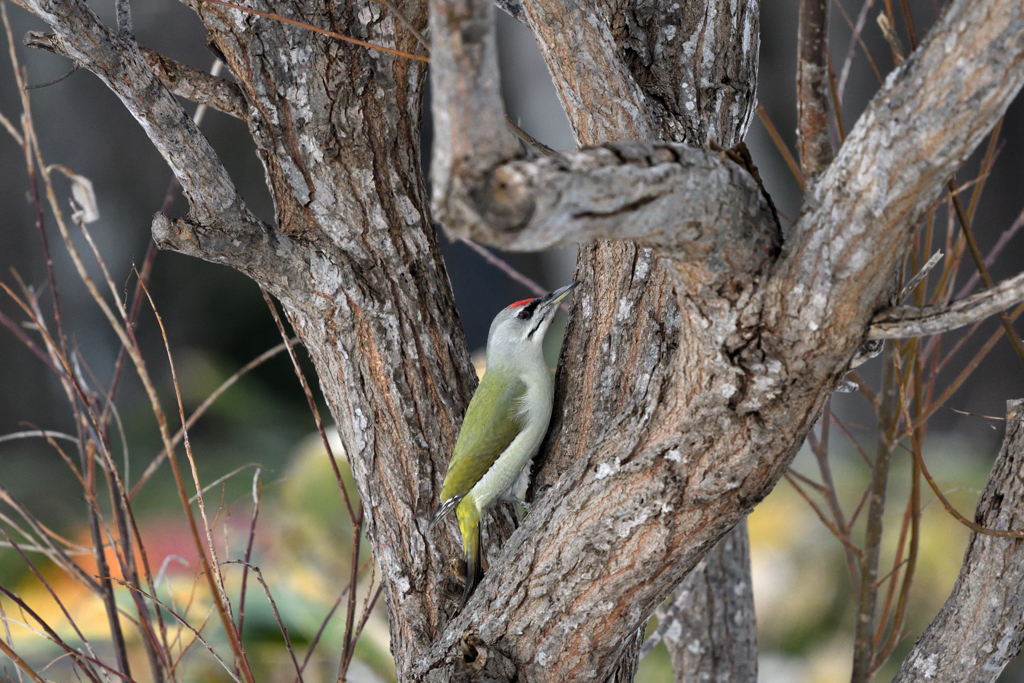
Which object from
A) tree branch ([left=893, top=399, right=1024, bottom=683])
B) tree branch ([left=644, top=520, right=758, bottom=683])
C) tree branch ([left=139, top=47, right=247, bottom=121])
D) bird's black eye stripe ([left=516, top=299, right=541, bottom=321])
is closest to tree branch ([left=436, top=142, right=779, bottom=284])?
tree branch ([left=893, top=399, right=1024, bottom=683])

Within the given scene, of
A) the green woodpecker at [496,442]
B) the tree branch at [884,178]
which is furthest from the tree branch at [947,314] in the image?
the green woodpecker at [496,442]

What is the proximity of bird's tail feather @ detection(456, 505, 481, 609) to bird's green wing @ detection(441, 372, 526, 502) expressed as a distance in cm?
4

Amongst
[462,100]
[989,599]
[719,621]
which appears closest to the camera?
[462,100]

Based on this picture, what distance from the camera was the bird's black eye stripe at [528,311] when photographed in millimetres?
1807

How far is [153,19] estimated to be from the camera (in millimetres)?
4871

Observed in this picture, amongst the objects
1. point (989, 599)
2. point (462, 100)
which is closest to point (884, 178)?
point (462, 100)

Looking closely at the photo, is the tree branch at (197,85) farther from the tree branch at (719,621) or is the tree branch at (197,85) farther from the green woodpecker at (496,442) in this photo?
the tree branch at (719,621)

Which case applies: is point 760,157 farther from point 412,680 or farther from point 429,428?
point 412,680

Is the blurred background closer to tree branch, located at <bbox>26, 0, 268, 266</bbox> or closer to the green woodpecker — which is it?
the green woodpecker

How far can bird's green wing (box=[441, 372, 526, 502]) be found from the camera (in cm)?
139

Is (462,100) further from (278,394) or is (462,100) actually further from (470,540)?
(278,394)

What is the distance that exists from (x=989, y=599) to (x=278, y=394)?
16.0 ft

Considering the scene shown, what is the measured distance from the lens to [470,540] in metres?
1.40

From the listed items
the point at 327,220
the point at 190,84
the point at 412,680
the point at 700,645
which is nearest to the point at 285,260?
the point at 327,220
